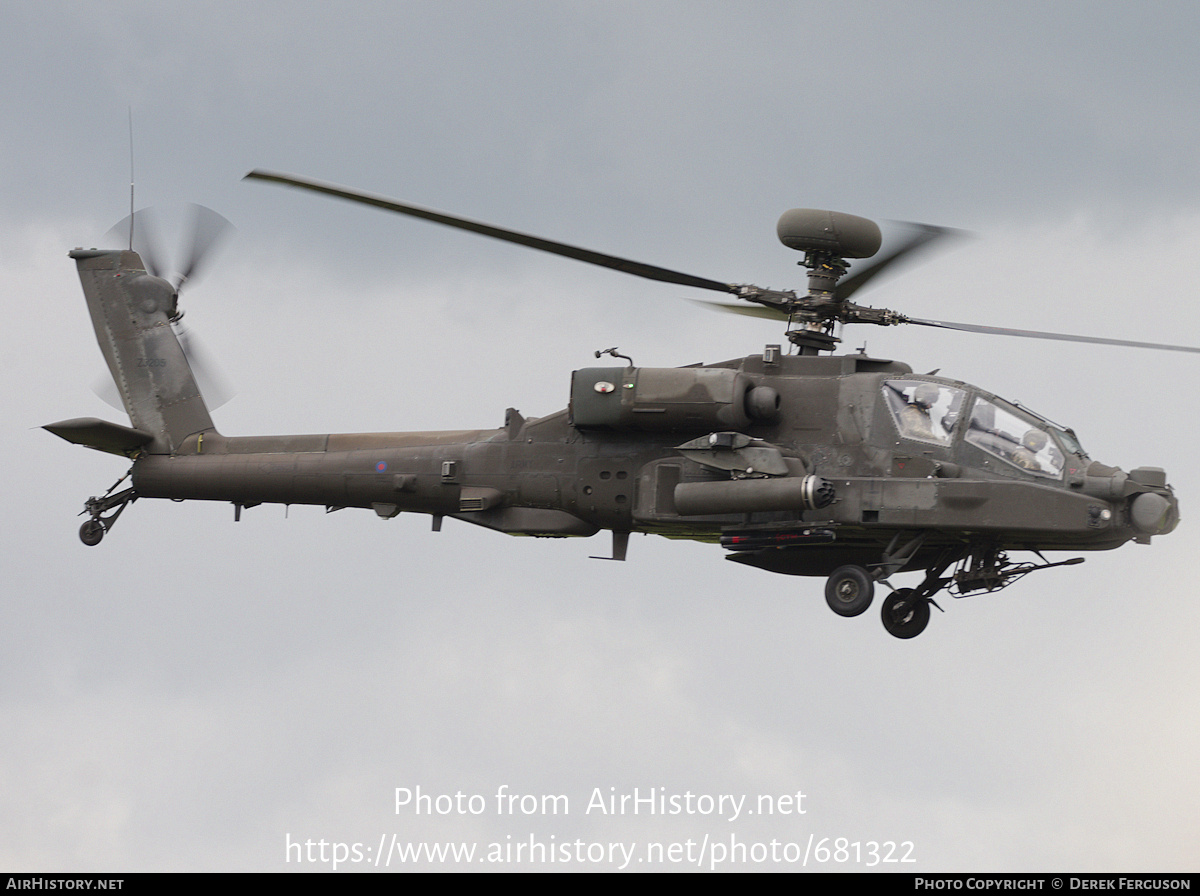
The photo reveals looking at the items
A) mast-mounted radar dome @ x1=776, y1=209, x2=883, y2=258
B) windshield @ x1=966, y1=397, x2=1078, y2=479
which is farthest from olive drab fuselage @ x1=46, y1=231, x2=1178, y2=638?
mast-mounted radar dome @ x1=776, y1=209, x2=883, y2=258

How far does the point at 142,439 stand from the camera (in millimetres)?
23547

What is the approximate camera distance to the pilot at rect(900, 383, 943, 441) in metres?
19.7

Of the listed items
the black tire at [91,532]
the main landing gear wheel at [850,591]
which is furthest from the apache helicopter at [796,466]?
the black tire at [91,532]

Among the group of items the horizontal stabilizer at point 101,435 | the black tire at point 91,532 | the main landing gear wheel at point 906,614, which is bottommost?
the black tire at point 91,532

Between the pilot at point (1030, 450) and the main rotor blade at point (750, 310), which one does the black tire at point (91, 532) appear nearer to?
the main rotor blade at point (750, 310)

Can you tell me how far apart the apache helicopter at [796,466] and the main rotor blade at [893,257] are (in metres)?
0.03

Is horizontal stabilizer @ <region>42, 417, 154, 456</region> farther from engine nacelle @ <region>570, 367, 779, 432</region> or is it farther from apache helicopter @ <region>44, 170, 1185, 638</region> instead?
engine nacelle @ <region>570, 367, 779, 432</region>

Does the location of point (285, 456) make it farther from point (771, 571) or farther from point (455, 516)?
point (771, 571)

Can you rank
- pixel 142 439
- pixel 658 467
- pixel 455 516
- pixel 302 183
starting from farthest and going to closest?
pixel 142 439 → pixel 455 516 → pixel 658 467 → pixel 302 183

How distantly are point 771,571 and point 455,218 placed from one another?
6.31 m

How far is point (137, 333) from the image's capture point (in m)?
25.0

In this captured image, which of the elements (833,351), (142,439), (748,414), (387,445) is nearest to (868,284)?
(833,351)

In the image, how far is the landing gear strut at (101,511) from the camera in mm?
23656

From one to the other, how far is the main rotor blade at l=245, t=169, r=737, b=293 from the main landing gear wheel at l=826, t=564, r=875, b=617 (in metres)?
3.96
